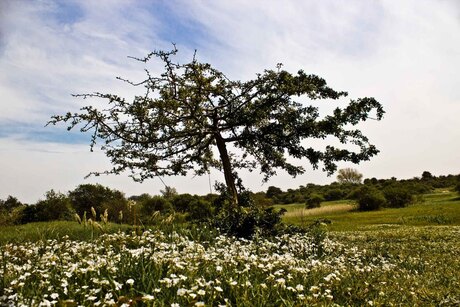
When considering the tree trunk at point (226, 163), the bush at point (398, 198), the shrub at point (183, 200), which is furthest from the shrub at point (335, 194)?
the tree trunk at point (226, 163)

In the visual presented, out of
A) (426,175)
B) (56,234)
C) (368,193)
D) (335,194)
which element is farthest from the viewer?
(426,175)

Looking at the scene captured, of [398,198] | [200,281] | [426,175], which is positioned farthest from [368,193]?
[426,175]

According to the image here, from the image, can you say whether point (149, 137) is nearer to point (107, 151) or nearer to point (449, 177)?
point (107, 151)

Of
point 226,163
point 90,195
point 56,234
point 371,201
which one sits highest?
point 90,195

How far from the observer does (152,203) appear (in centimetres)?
3831

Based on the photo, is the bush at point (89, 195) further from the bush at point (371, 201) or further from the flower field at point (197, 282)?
the flower field at point (197, 282)

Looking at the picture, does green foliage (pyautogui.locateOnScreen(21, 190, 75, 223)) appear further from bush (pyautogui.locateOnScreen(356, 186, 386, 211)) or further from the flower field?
bush (pyautogui.locateOnScreen(356, 186, 386, 211))

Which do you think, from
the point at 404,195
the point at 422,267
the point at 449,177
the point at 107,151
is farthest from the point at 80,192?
the point at 449,177

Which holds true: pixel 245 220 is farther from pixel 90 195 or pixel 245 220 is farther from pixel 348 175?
pixel 348 175

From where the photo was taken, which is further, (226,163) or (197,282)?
(226,163)

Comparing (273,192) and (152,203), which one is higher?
(273,192)

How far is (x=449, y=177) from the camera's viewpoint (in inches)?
4158

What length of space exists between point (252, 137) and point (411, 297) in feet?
35.5

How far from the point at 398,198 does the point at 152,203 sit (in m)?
43.2
